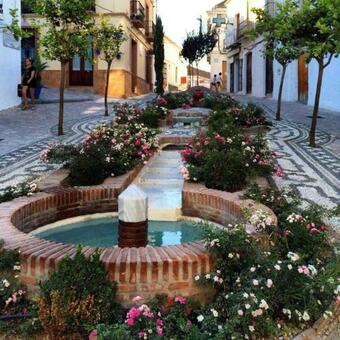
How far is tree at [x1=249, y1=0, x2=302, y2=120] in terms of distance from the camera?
9203 mm

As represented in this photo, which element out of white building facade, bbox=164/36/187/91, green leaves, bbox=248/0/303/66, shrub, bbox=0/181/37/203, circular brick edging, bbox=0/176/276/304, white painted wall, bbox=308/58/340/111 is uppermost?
white building facade, bbox=164/36/187/91

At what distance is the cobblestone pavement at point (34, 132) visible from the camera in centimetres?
751

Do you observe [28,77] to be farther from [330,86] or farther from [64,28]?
[330,86]

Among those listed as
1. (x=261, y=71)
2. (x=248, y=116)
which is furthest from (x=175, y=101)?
(x=261, y=71)

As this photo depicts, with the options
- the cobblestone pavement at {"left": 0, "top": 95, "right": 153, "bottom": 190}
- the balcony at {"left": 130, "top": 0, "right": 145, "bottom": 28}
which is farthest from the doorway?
the cobblestone pavement at {"left": 0, "top": 95, "right": 153, "bottom": 190}

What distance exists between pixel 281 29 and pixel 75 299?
758 cm

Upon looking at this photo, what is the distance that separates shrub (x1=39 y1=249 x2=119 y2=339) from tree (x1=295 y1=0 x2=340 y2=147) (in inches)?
246

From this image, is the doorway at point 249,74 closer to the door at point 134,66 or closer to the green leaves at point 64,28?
the door at point 134,66

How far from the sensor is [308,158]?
8.60m

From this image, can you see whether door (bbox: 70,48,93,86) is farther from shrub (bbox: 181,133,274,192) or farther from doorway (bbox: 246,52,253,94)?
shrub (bbox: 181,133,274,192)

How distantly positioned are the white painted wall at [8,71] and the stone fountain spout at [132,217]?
12.8 m

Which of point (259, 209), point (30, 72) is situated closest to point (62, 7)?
point (30, 72)

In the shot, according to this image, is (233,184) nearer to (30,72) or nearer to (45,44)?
(45,44)

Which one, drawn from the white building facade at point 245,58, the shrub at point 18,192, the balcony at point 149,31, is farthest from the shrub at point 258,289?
the balcony at point 149,31
